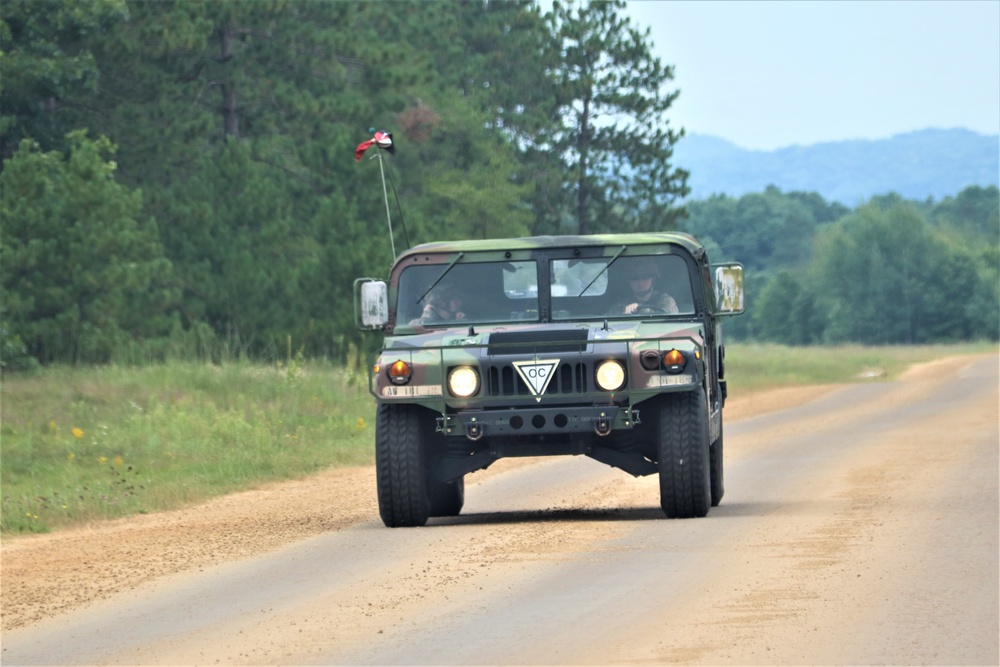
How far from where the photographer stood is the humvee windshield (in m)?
13.7

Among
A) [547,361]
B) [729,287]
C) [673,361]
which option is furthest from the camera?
[729,287]

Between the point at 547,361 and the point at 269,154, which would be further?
the point at 269,154

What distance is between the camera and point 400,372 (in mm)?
12594

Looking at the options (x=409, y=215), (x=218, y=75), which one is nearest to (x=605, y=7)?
(x=218, y=75)

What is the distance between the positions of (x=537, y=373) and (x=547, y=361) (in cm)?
11

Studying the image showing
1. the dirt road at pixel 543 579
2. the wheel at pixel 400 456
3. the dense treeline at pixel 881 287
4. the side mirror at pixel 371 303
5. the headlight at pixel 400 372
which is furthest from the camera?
the dense treeline at pixel 881 287

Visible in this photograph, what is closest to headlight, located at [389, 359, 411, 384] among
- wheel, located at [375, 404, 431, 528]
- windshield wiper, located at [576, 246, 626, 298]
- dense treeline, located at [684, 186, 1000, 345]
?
wheel, located at [375, 404, 431, 528]

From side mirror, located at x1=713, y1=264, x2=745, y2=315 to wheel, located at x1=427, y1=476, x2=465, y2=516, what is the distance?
248cm

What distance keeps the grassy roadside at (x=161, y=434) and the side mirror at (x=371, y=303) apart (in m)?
3.55

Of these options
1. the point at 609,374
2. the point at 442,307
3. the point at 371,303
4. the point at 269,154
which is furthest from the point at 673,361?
the point at 269,154

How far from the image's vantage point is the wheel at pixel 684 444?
12492 millimetres

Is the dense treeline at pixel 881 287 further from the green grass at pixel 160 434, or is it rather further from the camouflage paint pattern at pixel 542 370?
the camouflage paint pattern at pixel 542 370

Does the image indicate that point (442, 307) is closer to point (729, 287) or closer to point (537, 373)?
point (537, 373)

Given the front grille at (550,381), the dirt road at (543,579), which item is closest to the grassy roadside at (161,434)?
the dirt road at (543,579)
